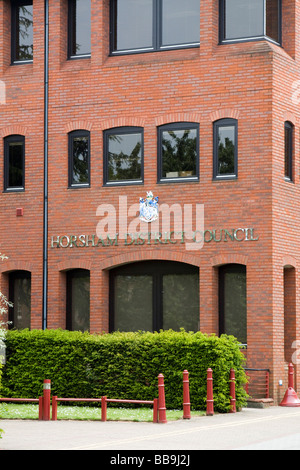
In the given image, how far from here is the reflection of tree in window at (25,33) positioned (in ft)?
104

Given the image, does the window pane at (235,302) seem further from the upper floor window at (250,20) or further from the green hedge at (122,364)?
the upper floor window at (250,20)

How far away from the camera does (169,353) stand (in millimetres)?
24094

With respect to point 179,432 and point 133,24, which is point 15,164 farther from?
point 179,432

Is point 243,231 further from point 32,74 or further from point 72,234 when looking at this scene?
point 32,74

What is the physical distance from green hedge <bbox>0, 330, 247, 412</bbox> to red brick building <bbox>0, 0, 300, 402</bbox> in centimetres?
368

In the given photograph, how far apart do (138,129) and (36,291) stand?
213 inches

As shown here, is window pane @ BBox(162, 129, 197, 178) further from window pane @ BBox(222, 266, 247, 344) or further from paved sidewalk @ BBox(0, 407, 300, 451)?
paved sidewalk @ BBox(0, 407, 300, 451)

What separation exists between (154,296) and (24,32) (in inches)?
345

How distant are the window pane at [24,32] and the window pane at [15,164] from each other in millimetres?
2646

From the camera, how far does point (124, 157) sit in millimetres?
29750

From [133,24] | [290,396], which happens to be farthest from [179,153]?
[290,396]

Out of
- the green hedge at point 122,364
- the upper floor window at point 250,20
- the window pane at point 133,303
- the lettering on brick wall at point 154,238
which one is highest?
the upper floor window at point 250,20

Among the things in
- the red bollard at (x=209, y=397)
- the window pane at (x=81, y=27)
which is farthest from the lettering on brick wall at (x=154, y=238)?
the red bollard at (x=209, y=397)
